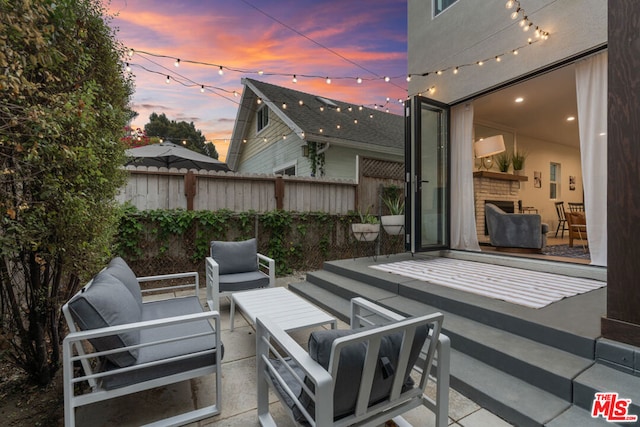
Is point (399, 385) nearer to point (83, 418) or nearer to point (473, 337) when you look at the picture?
point (473, 337)

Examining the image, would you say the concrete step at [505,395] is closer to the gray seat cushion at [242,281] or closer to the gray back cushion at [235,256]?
the gray seat cushion at [242,281]

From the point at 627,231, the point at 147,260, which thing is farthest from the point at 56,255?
the point at 627,231

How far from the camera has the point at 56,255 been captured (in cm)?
194

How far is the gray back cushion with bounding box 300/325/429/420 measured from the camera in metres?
1.14

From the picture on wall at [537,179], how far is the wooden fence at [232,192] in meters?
5.21

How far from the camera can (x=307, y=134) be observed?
22.4ft

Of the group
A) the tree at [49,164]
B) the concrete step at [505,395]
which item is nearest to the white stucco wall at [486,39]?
the concrete step at [505,395]

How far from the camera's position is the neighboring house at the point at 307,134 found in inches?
291

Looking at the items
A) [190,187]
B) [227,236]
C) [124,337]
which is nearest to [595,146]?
[124,337]

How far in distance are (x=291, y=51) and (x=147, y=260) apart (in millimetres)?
5206

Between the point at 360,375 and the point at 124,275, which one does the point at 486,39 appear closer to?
the point at 360,375

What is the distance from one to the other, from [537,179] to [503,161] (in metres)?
1.90

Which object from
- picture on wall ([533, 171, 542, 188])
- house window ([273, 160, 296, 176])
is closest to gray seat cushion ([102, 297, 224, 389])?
house window ([273, 160, 296, 176])

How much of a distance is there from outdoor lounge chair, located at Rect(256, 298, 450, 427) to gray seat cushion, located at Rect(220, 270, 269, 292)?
200cm
